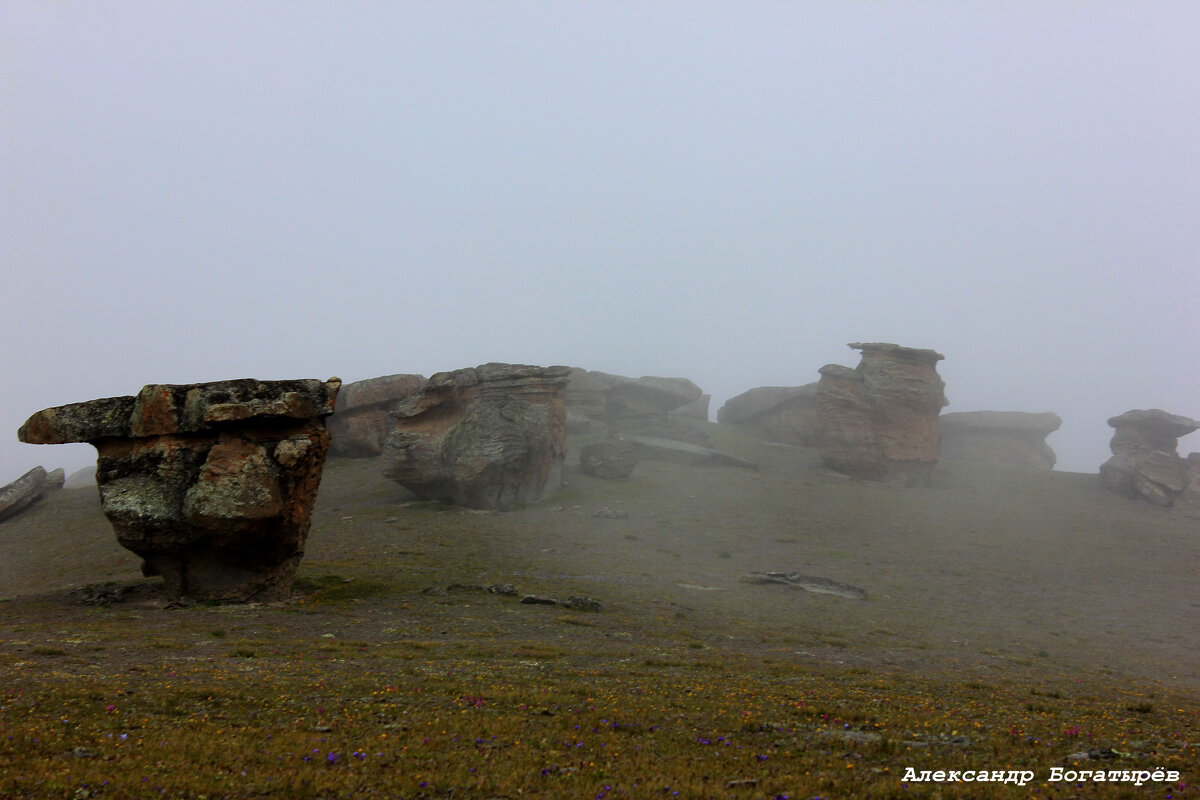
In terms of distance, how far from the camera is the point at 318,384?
2616 cm

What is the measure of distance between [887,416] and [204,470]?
51.0 metres

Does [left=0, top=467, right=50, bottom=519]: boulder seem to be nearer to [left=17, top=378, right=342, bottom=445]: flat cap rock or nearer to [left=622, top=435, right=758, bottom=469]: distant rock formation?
[left=17, top=378, right=342, bottom=445]: flat cap rock

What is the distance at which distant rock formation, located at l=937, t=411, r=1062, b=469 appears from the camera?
254 feet

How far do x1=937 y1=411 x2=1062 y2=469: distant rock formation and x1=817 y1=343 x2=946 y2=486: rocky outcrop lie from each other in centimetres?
1883

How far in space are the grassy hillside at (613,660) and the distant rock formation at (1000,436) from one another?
28655 millimetres

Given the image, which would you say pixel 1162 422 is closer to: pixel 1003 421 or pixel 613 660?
pixel 1003 421

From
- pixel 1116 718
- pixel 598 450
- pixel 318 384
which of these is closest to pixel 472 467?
pixel 598 450

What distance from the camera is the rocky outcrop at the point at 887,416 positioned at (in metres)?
60.2

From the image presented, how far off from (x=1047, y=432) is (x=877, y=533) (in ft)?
155

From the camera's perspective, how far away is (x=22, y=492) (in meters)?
50.4

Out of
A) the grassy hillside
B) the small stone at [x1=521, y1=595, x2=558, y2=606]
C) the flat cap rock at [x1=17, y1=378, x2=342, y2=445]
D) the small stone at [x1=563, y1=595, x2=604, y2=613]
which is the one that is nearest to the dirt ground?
the grassy hillside

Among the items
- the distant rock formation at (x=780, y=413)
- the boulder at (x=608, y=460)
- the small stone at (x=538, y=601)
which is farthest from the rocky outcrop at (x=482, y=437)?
the distant rock formation at (x=780, y=413)

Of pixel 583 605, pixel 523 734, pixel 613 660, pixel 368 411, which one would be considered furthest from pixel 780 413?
pixel 523 734

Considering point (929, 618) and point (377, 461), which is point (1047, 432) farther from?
point (377, 461)
